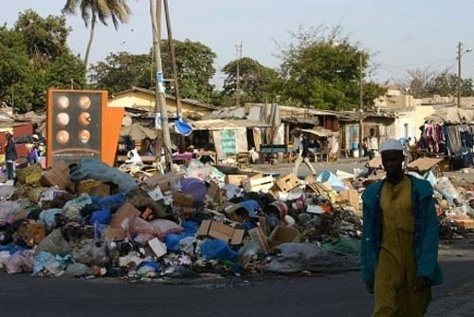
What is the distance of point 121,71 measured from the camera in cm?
6862

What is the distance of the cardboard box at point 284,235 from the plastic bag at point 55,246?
3.07m

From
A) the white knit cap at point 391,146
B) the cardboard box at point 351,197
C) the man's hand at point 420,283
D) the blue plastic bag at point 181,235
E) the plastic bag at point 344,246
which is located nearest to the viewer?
the man's hand at point 420,283

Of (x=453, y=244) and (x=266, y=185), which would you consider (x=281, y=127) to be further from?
(x=453, y=244)

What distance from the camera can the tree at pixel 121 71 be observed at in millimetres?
67500

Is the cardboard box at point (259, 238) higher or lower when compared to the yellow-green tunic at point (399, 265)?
lower

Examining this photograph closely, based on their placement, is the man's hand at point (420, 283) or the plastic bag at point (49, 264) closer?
the man's hand at point (420, 283)

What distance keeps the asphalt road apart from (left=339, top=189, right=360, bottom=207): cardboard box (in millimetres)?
5583

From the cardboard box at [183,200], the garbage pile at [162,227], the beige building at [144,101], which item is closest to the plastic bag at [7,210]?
the garbage pile at [162,227]

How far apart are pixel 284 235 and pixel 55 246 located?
353cm

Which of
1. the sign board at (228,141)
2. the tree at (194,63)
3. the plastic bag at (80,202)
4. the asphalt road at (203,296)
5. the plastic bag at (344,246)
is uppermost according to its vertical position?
the tree at (194,63)

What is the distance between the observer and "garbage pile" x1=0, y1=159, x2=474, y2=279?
10.6 meters

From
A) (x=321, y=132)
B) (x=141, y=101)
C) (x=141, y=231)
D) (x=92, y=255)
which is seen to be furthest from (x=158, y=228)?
(x=141, y=101)

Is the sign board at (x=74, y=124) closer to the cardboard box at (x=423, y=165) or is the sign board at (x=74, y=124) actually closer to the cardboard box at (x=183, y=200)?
the cardboard box at (x=183, y=200)

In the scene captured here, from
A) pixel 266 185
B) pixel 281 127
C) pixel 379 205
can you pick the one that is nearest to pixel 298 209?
pixel 266 185
